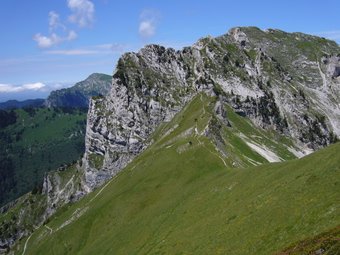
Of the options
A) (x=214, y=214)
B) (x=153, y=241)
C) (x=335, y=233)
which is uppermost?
(x=335, y=233)

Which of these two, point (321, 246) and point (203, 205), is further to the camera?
point (203, 205)

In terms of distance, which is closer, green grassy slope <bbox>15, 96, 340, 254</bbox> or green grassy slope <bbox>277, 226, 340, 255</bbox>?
green grassy slope <bbox>277, 226, 340, 255</bbox>

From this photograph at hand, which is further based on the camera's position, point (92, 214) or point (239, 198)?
point (92, 214)

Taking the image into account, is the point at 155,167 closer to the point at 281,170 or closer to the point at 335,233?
the point at 281,170

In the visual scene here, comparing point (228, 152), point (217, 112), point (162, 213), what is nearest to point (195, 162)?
point (228, 152)

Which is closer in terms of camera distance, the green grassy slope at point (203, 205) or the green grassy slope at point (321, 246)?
the green grassy slope at point (321, 246)

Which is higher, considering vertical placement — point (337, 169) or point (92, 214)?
point (337, 169)

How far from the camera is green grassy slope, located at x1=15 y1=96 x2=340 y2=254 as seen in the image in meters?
57.5

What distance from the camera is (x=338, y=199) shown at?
53.5 metres

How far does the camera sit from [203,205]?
95688mm

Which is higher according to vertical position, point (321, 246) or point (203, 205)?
point (321, 246)

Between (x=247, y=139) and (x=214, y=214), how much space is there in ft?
345

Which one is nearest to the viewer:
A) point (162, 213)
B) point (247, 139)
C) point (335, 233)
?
point (335, 233)

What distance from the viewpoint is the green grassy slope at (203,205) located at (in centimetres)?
5747
